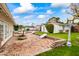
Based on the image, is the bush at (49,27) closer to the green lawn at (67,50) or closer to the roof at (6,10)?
the green lawn at (67,50)

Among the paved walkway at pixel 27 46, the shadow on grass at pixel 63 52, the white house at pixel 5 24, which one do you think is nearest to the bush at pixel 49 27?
the paved walkway at pixel 27 46

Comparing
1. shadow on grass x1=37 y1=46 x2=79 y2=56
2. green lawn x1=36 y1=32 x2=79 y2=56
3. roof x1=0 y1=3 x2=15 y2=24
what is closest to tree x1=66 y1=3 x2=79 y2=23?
green lawn x1=36 y1=32 x2=79 y2=56

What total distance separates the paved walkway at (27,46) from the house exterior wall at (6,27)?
9 cm

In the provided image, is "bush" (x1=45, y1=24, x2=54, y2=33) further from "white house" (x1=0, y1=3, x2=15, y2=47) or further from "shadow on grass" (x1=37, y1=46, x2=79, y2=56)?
"white house" (x1=0, y1=3, x2=15, y2=47)

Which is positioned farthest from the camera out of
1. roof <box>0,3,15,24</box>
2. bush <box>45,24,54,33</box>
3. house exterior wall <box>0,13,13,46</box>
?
bush <box>45,24,54,33</box>

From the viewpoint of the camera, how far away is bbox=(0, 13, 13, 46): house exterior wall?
3909mm

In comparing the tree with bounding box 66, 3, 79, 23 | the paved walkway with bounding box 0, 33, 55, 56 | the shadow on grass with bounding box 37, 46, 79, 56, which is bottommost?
the shadow on grass with bounding box 37, 46, 79, 56

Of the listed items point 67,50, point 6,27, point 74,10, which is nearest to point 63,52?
point 67,50

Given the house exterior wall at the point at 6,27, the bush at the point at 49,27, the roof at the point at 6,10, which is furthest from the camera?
the bush at the point at 49,27

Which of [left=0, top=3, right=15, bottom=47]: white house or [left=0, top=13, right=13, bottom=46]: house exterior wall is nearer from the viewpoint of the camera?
[left=0, top=3, right=15, bottom=47]: white house

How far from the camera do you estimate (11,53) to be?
392 centimetres

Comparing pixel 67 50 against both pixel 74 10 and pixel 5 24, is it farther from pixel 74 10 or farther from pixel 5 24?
pixel 5 24

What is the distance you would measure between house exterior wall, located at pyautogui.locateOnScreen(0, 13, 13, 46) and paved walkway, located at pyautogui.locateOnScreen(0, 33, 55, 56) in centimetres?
9

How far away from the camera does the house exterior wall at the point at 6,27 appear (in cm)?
391
